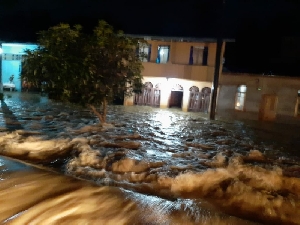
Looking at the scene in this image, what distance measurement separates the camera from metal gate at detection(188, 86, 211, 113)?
20094 mm

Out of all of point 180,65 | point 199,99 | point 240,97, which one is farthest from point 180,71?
point 240,97

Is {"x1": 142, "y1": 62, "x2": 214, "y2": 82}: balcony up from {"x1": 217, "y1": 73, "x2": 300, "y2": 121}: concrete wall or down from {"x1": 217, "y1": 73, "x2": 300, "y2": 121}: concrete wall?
up

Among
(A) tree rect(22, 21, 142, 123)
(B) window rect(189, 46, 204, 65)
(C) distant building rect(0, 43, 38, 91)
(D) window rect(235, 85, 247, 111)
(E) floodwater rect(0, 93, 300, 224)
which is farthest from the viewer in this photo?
(C) distant building rect(0, 43, 38, 91)

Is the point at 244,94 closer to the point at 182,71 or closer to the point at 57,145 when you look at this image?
the point at 182,71

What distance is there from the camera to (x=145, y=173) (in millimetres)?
7672

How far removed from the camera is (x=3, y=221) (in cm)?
460

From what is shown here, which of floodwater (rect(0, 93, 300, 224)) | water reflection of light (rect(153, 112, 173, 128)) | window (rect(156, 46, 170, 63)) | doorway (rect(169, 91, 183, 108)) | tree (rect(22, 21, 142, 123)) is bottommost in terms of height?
floodwater (rect(0, 93, 300, 224))

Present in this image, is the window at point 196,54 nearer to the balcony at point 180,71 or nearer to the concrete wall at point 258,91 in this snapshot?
the balcony at point 180,71

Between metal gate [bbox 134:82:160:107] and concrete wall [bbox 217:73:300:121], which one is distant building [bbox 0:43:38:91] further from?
concrete wall [bbox 217:73:300:121]

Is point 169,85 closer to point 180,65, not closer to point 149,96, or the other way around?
point 149,96

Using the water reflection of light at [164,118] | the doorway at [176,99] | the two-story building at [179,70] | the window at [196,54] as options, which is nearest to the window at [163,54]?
the two-story building at [179,70]

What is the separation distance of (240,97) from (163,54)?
5.82 metres

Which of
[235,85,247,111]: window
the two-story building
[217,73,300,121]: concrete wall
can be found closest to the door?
[217,73,300,121]: concrete wall

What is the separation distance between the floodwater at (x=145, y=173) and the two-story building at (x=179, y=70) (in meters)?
5.53
